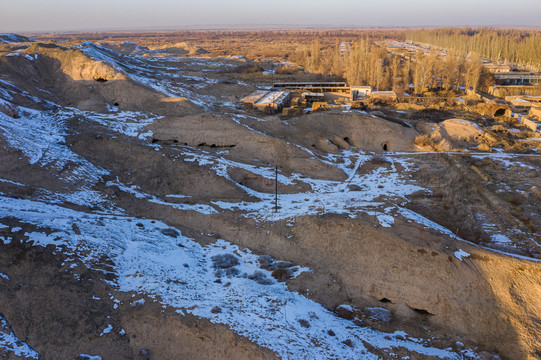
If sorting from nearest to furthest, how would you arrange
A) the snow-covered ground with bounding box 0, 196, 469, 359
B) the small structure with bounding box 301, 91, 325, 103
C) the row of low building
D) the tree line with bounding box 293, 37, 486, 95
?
the snow-covered ground with bounding box 0, 196, 469, 359 < the row of low building < the small structure with bounding box 301, 91, 325, 103 < the tree line with bounding box 293, 37, 486, 95

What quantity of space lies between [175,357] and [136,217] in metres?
10.4

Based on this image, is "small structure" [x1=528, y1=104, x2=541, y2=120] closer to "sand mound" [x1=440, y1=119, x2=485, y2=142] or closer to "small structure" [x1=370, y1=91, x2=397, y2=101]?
"sand mound" [x1=440, y1=119, x2=485, y2=142]

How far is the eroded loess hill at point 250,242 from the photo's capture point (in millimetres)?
13266

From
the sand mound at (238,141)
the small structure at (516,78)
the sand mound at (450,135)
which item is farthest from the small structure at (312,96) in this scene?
the small structure at (516,78)

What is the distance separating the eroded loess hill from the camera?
43.5 feet

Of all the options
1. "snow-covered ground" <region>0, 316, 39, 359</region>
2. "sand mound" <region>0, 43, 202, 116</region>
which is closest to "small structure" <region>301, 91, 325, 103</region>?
"sand mound" <region>0, 43, 202, 116</region>

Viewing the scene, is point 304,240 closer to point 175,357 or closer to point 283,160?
point 175,357

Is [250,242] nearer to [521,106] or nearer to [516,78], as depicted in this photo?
[521,106]

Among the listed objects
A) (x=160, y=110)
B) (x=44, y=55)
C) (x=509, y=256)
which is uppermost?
(x=44, y=55)

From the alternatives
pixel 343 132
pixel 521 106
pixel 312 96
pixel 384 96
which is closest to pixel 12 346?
pixel 343 132

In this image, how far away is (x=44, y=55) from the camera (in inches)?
1731

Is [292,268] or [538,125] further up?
[538,125]

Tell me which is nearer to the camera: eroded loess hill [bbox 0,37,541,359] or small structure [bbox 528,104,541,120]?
eroded loess hill [bbox 0,37,541,359]

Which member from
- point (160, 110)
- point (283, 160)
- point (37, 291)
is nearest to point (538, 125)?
point (283, 160)
